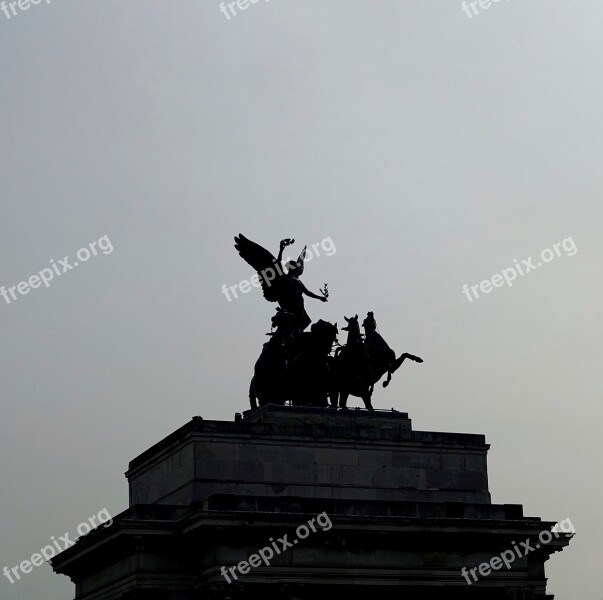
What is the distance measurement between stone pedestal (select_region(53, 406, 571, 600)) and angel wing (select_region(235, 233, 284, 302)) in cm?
471

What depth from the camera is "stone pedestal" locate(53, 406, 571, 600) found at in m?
45.4

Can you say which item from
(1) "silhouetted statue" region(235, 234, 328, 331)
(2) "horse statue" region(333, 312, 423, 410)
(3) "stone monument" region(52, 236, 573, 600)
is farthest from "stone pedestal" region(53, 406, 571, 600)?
(1) "silhouetted statue" region(235, 234, 328, 331)

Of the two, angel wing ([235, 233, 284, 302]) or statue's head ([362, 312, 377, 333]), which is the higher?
angel wing ([235, 233, 284, 302])

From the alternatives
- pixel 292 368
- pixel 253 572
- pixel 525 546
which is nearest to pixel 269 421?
pixel 292 368

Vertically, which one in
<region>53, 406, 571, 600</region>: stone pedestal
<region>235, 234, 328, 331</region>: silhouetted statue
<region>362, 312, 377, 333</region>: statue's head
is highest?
<region>235, 234, 328, 331</region>: silhouetted statue

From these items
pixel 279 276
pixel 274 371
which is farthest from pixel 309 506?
pixel 279 276

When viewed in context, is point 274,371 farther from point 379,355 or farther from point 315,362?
point 379,355

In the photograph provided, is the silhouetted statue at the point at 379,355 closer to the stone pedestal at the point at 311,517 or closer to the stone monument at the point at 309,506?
the stone monument at the point at 309,506

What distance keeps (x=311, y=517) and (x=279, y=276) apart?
9961 millimetres

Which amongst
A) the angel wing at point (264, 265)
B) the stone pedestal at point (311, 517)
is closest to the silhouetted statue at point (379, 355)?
the stone pedestal at point (311, 517)

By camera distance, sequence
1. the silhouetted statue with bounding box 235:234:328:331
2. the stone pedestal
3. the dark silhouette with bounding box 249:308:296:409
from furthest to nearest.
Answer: the silhouetted statue with bounding box 235:234:328:331
the dark silhouette with bounding box 249:308:296:409
the stone pedestal

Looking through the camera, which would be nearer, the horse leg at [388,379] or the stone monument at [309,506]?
the stone monument at [309,506]

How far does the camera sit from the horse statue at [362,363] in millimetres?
50875

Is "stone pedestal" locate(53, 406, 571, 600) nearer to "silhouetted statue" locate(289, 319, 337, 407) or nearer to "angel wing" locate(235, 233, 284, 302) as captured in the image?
"silhouetted statue" locate(289, 319, 337, 407)
